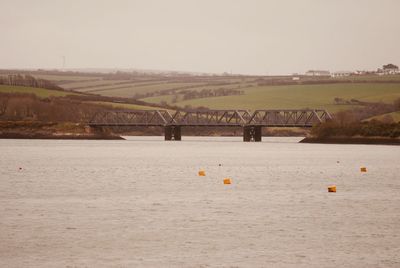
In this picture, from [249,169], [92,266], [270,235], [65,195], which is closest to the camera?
[92,266]

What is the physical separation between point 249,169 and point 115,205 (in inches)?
1774

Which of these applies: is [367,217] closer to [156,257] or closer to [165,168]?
[156,257]

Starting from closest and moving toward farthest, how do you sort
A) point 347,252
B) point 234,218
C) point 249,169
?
point 347,252, point 234,218, point 249,169

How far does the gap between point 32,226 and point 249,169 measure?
55.4 metres

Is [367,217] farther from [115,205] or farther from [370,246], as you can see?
[115,205]

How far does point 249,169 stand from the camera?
95875 millimetres

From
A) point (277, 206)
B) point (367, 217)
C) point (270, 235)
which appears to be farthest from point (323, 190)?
point (270, 235)

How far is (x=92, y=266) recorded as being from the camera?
32594mm

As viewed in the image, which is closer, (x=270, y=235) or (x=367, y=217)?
(x=270, y=235)

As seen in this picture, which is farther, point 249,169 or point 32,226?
point 249,169

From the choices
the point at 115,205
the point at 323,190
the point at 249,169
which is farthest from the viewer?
the point at 249,169

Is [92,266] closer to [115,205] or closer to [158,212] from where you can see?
[158,212]

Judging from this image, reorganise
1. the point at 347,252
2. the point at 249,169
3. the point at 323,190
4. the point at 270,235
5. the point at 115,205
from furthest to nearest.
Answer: the point at 249,169
the point at 323,190
the point at 115,205
the point at 270,235
the point at 347,252

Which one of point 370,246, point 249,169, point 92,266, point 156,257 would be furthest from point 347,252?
point 249,169
